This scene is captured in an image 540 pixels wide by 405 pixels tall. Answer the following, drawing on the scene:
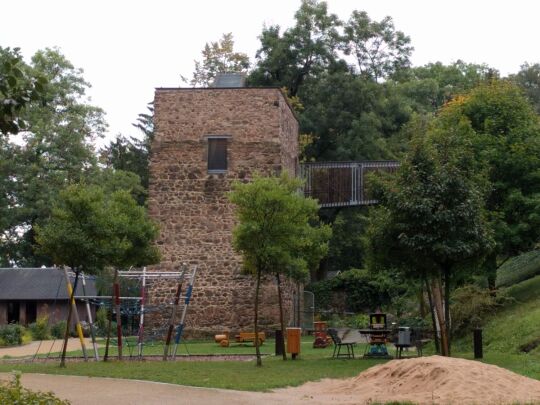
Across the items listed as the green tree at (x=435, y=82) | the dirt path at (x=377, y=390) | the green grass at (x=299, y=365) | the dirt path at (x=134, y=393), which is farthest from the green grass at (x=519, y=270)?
the green tree at (x=435, y=82)

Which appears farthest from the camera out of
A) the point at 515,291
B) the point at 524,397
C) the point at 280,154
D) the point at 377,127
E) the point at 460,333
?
the point at 377,127

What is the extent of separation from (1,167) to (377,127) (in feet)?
68.4

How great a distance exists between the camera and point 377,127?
46031 millimetres

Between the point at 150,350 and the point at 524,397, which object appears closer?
the point at 524,397

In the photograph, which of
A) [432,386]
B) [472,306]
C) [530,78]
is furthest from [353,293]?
[530,78]

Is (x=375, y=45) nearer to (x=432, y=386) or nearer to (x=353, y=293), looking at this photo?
(x=353, y=293)

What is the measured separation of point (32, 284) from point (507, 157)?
30.7 meters

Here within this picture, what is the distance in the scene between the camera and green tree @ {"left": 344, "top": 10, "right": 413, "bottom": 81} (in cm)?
4981

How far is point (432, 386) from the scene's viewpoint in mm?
13812

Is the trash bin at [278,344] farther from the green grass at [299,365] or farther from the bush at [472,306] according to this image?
the bush at [472,306]

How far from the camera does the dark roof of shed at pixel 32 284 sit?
47.3 meters

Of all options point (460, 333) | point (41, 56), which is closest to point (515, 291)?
point (460, 333)

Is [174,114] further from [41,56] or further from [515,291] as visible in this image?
[41,56]

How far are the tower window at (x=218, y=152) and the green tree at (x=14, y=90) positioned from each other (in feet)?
87.6
